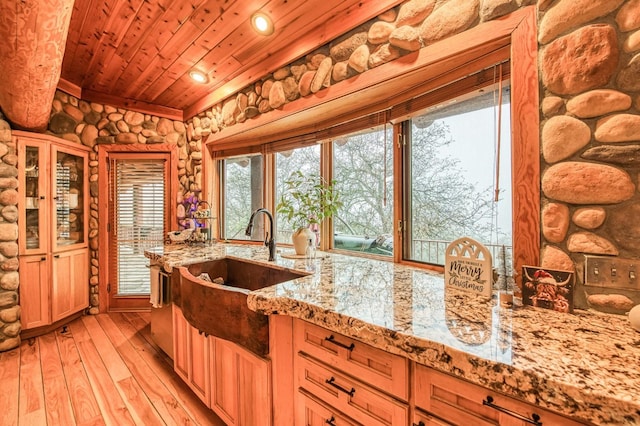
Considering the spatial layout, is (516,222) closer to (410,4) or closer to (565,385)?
(565,385)

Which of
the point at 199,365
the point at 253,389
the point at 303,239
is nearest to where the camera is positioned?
the point at 253,389

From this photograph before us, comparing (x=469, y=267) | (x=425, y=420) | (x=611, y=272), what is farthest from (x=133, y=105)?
(x=611, y=272)

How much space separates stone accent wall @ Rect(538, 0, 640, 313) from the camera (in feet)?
3.26

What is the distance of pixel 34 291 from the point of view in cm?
282

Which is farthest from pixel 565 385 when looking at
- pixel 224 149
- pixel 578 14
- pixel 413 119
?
pixel 224 149

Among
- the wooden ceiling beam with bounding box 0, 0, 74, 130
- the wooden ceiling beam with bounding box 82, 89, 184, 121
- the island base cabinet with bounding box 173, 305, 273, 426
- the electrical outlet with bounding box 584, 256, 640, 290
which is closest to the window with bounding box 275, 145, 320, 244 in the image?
the island base cabinet with bounding box 173, 305, 273, 426

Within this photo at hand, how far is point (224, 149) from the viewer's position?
11.1 ft

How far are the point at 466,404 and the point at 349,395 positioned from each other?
41cm

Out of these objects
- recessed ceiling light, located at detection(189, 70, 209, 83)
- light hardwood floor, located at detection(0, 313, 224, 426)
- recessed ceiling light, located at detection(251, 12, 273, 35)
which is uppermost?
recessed ceiling light, located at detection(189, 70, 209, 83)

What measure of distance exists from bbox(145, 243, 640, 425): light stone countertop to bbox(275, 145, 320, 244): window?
1.50 metres

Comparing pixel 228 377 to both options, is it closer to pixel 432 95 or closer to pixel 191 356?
pixel 191 356

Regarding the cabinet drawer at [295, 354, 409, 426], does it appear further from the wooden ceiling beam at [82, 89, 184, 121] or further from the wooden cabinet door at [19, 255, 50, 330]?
the wooden ceiling beam at [82, 89, 184, 121]

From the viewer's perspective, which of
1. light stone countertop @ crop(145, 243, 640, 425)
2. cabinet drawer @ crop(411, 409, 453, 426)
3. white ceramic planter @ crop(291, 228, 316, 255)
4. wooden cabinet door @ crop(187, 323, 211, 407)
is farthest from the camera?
white ceramic planter @ crop(291, 228, 316, 255)

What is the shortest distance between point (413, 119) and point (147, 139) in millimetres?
3319
